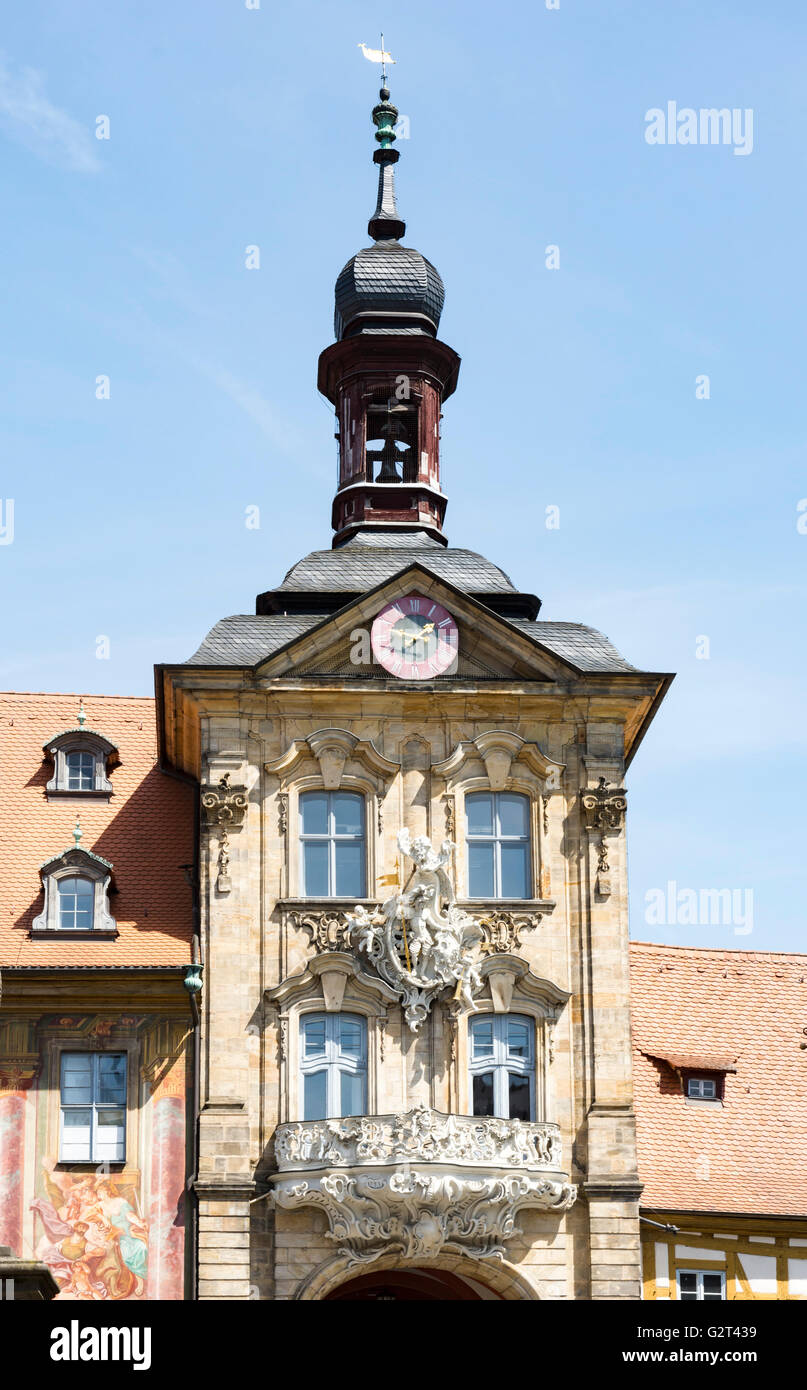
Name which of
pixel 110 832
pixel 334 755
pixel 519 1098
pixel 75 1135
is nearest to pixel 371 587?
pixel 334 755

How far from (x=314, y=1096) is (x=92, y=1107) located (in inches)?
139

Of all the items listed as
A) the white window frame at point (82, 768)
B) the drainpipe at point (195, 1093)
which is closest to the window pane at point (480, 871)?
the drainpipe at point (195, 1093)

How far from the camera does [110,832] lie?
1736 inches

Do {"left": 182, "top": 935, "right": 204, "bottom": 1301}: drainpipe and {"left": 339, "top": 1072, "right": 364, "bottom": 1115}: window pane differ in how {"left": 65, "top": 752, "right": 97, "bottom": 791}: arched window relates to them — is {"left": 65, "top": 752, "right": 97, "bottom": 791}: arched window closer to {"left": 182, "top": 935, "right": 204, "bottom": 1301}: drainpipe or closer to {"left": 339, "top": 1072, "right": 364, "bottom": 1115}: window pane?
{"left": 182, "top": 935, "right": 204, "bottom": 1301}: drainpipe

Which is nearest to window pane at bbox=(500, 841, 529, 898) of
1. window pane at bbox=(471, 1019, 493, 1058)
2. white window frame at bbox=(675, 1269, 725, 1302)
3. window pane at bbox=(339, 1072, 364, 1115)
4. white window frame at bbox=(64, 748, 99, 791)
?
window pane at bbox=(471, 1019, 493, 1058)

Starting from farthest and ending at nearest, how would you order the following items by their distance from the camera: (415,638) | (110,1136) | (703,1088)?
(703,1088) → (415,638) → (110,1136)

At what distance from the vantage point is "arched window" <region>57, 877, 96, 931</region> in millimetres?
42000

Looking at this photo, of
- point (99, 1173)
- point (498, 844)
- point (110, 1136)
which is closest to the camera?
point (99, 1173)

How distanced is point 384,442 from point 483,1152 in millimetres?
15115

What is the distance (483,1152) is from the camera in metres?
38.9

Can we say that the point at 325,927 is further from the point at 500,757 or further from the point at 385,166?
the point at 385,166

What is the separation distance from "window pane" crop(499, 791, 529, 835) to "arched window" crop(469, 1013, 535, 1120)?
3117 mm

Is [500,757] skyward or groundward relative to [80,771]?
groundward

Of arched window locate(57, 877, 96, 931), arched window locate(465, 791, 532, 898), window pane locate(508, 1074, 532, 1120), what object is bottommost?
window pane locate(508, 1074, 532, 1120)
